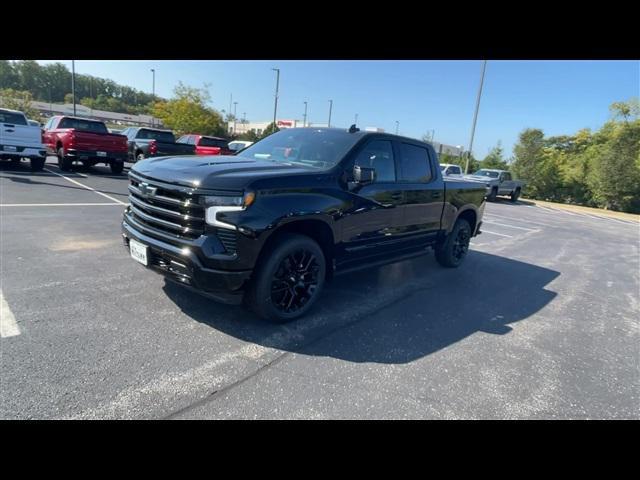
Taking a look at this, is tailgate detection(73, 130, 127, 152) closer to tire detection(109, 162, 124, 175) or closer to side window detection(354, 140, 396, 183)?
tire detection(109, 162, 124, 175)

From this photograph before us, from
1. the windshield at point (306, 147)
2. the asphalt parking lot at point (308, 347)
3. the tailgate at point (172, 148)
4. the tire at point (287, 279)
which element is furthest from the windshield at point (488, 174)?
the tire at point (287, 279)

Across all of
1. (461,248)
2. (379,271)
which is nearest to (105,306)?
(379,271)

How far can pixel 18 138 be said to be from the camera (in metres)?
11.3

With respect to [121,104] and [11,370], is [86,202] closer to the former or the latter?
[11,370]

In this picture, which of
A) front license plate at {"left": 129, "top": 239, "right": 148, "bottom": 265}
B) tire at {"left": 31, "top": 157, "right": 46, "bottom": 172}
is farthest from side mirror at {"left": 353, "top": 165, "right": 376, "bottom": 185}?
tire at {"left": 31, "top": 157, "right": 46, "bottom": 172}

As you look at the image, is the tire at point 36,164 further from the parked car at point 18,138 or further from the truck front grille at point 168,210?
the truck front grille at point 168,210

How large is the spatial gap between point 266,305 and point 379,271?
9.13ft

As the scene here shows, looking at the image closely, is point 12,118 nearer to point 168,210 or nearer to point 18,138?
point 18,138

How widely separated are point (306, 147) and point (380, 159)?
0.89 metres

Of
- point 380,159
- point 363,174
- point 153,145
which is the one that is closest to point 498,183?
point 153,145

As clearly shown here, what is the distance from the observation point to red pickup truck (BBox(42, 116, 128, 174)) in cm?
1252

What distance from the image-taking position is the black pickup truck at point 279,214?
3041mm

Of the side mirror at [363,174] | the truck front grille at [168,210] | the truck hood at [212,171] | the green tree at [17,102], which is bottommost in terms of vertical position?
the truck front grille at [168,210]

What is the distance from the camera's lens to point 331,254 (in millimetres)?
3877
